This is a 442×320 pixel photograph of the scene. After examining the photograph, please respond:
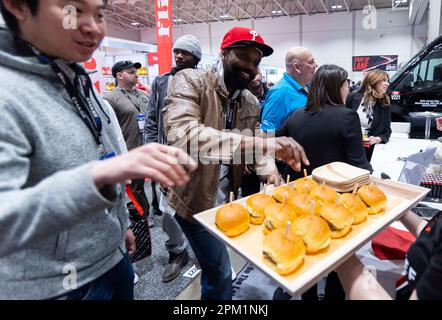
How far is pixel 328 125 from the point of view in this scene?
196 cm

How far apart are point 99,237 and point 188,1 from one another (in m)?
18.9

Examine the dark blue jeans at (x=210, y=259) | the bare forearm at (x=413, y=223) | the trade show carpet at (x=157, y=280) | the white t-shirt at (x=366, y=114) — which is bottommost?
the trade show carpet at (x=157, y=280)

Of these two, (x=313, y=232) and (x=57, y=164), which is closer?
(x=57, y=164)

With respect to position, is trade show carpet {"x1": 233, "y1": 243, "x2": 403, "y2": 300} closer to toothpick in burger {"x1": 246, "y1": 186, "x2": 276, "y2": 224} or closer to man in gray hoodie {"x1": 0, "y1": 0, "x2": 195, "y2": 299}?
toothpick in burger {"x1": 246, "y1": 186, "x2": 276, "y2": 224}

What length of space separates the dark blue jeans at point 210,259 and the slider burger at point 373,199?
0.78 meters

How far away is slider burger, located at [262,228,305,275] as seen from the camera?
834mm

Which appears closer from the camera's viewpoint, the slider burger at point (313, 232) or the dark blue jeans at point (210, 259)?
the slider burger at point (313, 232)

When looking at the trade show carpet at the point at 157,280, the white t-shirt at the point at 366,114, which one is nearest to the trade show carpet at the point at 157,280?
the trade show carpet at the point at 157,280

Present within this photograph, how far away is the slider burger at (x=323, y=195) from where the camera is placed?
115 cm

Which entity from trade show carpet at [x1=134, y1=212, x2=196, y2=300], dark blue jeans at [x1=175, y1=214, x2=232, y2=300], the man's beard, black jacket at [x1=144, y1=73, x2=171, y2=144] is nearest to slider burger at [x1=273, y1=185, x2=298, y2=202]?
dark blue jeans at [x1=175, y1=214, x2=232, y2=300]

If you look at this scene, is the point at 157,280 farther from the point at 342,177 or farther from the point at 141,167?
the point at 141,167

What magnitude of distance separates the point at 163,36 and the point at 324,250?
15.7ft

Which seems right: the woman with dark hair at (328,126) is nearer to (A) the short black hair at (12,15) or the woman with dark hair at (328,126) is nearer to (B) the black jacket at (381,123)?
(B) the black jacket at (381,123)

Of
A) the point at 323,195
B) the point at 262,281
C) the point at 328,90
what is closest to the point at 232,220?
the point at 323,195
